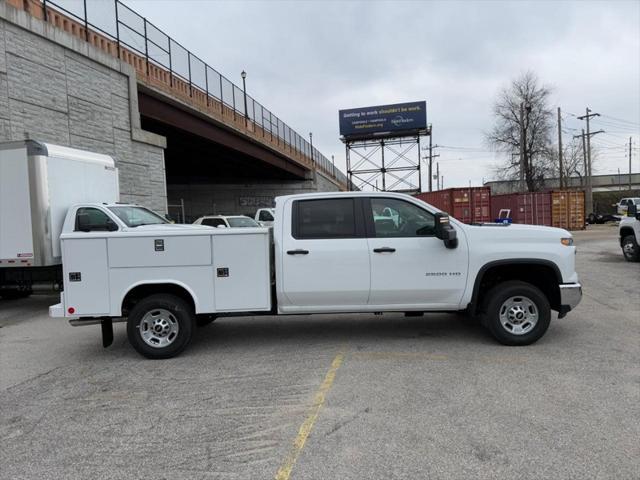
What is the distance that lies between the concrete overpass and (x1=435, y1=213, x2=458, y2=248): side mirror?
35.8ft

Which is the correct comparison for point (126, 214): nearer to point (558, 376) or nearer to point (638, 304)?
point (558, 376)

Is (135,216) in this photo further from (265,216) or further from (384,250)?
(265,216)

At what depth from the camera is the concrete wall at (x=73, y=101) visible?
12273 millimetres

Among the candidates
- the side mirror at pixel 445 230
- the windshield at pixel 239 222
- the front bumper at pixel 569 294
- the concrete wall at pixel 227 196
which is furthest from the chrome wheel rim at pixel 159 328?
the concrete wall at pixel 227 196

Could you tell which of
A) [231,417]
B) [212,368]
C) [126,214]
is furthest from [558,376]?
[126,214]

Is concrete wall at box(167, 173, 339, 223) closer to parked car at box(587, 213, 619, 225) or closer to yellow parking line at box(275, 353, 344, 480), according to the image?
parked car at box(587, 213, 619, 225)

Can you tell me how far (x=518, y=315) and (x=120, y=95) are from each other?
48.8 ft

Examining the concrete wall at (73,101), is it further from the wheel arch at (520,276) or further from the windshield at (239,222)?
the wheel arch at (520,276)

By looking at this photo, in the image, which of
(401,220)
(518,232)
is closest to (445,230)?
(401,220)

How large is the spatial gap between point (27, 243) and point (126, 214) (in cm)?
187

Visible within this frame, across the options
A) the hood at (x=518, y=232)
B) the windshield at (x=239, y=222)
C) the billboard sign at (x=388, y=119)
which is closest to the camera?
the hood at (x=518, y=232)

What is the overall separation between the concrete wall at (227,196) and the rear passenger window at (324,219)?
36.2 m

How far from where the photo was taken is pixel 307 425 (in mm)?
3982

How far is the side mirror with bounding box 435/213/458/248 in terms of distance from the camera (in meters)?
5.72
